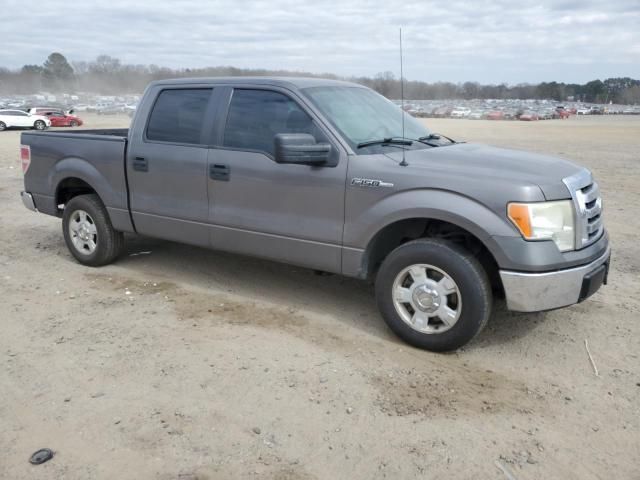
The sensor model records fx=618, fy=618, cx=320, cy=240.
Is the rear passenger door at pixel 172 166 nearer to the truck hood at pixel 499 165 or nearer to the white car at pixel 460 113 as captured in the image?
the truck hood at pixel 499 165

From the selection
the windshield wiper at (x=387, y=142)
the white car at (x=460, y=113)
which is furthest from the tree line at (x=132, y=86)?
the windshield wiper at (x=387, y=142)

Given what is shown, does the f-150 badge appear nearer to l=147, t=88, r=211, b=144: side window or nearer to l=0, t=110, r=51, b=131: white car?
l=147, t=88, r=211, b=144: side window

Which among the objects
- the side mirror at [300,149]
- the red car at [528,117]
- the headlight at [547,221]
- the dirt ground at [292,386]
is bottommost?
the dirt ground at [292,386]

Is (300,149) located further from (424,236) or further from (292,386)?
(292,386)

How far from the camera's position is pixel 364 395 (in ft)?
12.3

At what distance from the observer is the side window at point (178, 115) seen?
5457mm

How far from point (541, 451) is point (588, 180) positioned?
2.12 metres

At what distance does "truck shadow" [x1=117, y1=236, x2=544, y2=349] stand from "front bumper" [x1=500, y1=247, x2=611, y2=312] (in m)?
0.62

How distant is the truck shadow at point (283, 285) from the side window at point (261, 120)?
137cm

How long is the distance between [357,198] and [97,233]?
309cm

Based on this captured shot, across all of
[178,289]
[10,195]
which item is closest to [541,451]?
[178,289]

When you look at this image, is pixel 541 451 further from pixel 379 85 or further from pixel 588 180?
pixel 379 85

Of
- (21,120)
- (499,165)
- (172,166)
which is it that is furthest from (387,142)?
(21,120)

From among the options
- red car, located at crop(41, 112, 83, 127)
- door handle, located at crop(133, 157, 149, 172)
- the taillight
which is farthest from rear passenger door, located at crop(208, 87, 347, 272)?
red car, located at crop(41, 112, 83, 127)
